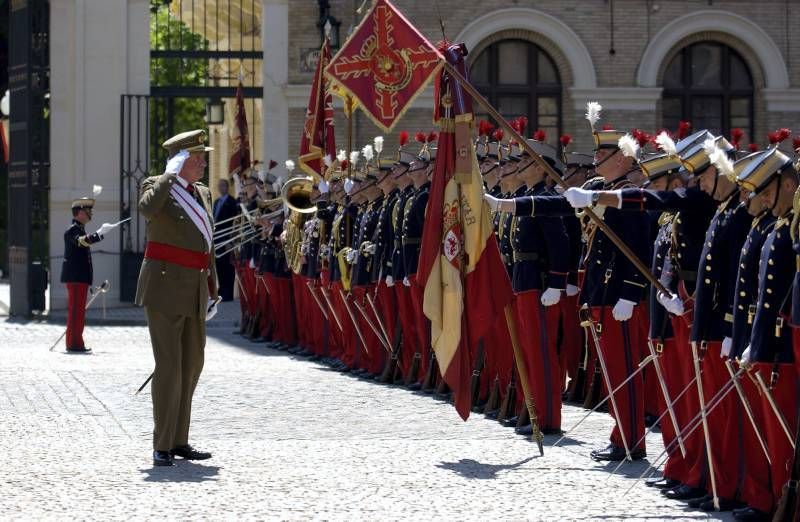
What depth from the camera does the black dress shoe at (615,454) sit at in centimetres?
1012

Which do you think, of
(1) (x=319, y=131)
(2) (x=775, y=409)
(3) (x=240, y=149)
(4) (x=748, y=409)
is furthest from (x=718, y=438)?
(3) (x=240, y=149)

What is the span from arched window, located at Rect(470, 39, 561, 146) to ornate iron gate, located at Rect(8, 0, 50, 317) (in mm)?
6877

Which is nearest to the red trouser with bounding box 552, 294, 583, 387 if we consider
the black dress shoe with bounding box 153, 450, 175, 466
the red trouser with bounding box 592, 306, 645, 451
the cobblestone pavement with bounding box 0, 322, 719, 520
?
the cobblestone pavement with bounding box 0, 322, 719, 520

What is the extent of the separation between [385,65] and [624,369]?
9.68 feet

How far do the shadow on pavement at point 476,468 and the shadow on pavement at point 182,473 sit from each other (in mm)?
1340

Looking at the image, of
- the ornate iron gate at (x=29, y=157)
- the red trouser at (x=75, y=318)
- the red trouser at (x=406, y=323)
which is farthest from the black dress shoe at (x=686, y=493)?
the ornate iron gate at (x=29, y=157)

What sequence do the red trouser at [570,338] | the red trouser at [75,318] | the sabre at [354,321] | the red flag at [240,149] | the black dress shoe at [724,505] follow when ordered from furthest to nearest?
the red flag at [240,149], the red trouser at [75,318], the sabre at [354,321], the red trouser at [570,338], the black dress shoe at [724,505]

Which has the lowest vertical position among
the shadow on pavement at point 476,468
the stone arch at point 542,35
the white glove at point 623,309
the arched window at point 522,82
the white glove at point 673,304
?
the shadow on pavement at point 476,468

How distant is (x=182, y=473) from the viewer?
9.57 m

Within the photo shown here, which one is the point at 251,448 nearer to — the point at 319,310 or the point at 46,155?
the point at 319,310

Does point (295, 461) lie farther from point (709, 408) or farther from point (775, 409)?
point (775, 409)

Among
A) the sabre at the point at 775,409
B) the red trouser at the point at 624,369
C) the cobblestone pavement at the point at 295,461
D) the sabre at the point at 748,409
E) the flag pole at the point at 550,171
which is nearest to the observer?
the sabre at the point at 775,409

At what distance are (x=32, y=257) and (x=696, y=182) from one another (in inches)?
628

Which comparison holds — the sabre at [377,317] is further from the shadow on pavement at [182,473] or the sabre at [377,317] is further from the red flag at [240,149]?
A: the red flag at [240,149]
